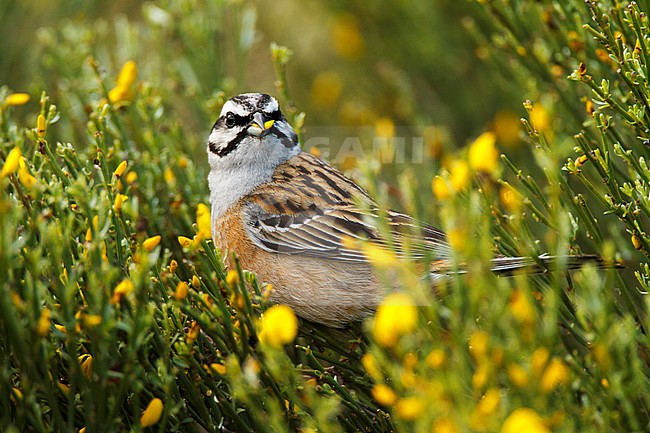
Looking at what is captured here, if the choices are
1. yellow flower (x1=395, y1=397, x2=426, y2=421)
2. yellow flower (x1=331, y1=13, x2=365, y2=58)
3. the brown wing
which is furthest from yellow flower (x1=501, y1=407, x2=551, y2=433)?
yellow flower (x1=331, y1=13, x2=365, y2=58)

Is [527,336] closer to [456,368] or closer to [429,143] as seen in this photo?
[456,368]

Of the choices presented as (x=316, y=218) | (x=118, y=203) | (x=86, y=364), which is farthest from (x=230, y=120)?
(x=86, y=364)

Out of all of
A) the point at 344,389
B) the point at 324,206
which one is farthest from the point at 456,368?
the point at 324,206

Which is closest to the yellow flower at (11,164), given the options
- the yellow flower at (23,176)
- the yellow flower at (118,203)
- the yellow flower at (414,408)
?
the yellow flower at (23,176)

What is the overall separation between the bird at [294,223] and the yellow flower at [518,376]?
96 centimetres

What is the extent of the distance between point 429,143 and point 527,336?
3169mm

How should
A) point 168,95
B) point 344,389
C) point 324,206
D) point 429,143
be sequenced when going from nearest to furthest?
point 344,389 → point 324,206 → point 168,95 → point 429,143

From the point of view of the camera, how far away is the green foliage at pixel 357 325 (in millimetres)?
1607

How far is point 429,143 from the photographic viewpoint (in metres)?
4.67

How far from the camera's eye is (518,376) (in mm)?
1542

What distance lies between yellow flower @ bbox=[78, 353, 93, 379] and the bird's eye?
149 centimetres

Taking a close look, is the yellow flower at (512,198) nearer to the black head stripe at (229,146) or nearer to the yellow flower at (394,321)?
the yellow flower at (394,321)

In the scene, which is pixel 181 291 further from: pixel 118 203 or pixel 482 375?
pixel 482 375

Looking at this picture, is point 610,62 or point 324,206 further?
point 324,206
